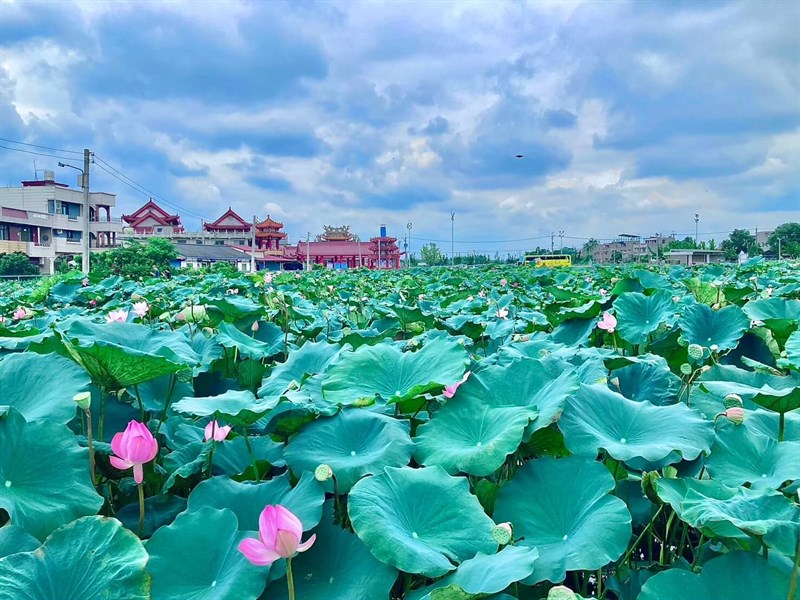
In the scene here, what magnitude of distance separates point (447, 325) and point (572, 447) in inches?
56.3

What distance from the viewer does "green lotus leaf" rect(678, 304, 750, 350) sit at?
140 cm

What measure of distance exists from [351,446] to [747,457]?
0.49 m

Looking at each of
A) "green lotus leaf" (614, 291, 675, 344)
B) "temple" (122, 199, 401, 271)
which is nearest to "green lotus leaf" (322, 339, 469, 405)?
"green lotus leaf" (614, 291, 675, 344)

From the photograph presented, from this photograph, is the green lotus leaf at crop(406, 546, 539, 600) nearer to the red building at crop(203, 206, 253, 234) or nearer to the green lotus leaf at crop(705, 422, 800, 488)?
the green lotus leaf at crop(705, 422, 800, 488)

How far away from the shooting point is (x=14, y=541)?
22.7 inches

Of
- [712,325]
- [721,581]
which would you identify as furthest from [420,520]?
[712,325]

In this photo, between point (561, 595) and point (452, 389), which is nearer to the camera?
point (561, 595)

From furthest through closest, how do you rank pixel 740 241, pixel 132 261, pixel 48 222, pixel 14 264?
pixel 740 241 → pixel 48 222 → pixel 14 264 → pixel 132 261

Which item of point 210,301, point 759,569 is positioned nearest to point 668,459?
point 759,569

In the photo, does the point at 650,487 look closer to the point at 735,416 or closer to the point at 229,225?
the point at 735,416

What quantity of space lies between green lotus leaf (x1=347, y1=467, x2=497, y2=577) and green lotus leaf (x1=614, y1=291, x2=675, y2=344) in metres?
1.00

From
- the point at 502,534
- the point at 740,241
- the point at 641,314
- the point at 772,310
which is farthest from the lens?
the point at 740,241

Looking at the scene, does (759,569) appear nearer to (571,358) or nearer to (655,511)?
(655,511)

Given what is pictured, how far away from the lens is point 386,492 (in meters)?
0.64
